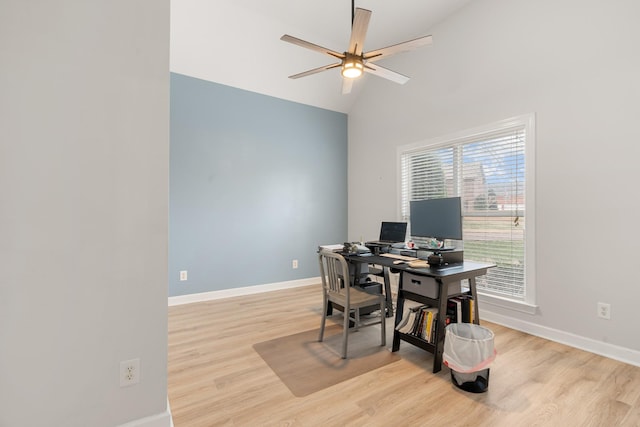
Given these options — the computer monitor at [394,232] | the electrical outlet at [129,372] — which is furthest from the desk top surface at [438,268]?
the electrical outlet at [129,372]

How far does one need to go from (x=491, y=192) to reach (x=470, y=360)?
79.0 inches

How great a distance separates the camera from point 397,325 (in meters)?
2.50

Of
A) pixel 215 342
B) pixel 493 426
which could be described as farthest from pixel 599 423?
pixel 215 342

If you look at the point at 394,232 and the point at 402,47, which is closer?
the point at 402,47

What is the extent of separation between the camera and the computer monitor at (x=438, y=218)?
101 inches

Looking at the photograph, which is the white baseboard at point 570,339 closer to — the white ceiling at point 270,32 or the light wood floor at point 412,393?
the light wood floor at point 412,393

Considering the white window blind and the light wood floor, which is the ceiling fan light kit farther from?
the light wood floor

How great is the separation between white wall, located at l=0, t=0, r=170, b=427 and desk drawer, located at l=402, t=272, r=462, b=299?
1.75m

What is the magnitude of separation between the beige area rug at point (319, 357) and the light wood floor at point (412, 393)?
0.07 meters

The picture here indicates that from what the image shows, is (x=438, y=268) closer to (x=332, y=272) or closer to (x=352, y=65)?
(x=332, y=272)

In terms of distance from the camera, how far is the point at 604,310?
239 centimetres

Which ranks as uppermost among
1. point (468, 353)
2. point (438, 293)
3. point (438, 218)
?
point (438, 218)

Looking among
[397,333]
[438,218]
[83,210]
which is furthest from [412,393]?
[83,210]

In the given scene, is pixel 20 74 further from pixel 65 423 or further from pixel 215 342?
pixel 215 342
